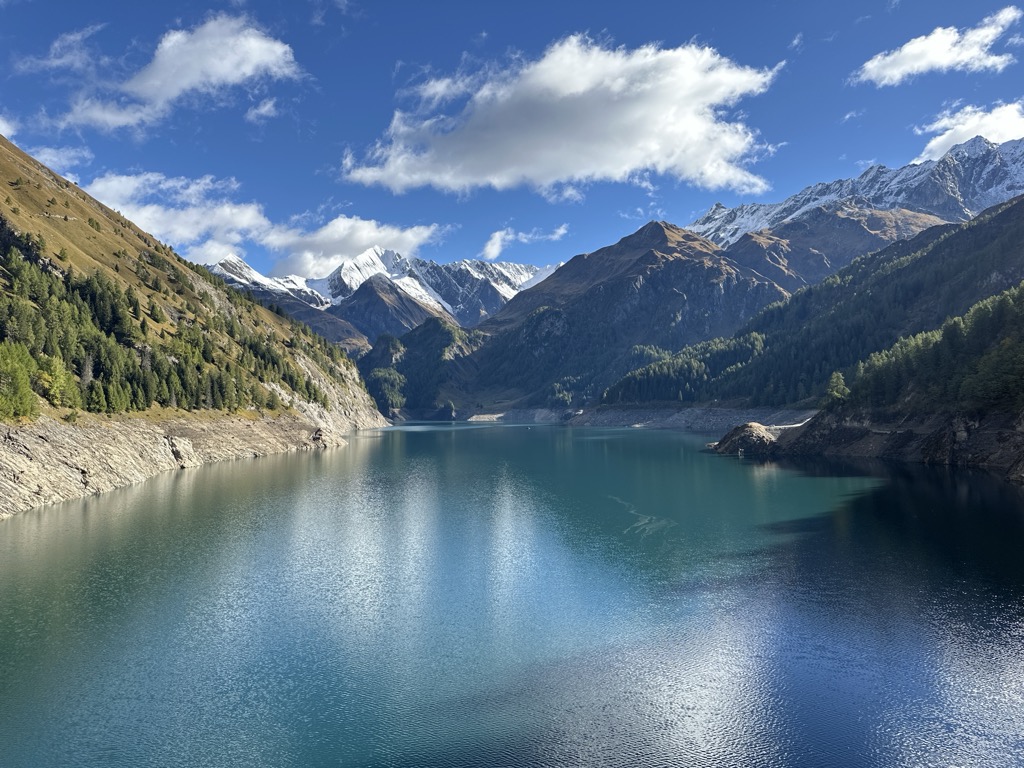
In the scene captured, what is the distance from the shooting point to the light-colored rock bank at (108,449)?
7212 cm

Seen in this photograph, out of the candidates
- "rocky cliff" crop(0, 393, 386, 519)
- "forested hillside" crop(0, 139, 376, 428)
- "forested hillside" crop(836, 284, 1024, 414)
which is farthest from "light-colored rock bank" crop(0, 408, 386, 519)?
"forested hillside" crop(836, 284, 1024, 414)

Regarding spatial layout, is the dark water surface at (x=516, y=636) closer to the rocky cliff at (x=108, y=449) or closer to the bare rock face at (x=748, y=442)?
the rocky cliff at (x=108, y=449)

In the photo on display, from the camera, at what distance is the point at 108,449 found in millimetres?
92938

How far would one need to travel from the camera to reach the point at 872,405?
12444 cm

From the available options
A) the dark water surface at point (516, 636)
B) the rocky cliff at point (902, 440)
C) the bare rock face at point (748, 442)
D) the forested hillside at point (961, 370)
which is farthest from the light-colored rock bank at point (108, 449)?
the forested hillside at point (961, 370)

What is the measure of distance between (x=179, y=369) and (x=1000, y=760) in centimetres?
14363

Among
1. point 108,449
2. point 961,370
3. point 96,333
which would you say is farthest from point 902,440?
point 96,333

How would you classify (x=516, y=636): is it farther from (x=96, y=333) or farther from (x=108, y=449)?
(x=96, y=333)

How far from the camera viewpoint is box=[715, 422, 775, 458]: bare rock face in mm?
139500

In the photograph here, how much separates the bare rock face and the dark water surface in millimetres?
62996

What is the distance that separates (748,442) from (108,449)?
402ft

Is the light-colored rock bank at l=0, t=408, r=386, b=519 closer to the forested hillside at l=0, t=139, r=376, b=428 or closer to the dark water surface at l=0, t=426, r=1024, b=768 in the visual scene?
the forested hillside at l=0, t=139, r=376, b=428

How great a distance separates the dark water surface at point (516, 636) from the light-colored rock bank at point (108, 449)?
692 cm

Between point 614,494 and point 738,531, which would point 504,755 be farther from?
point 614,494
